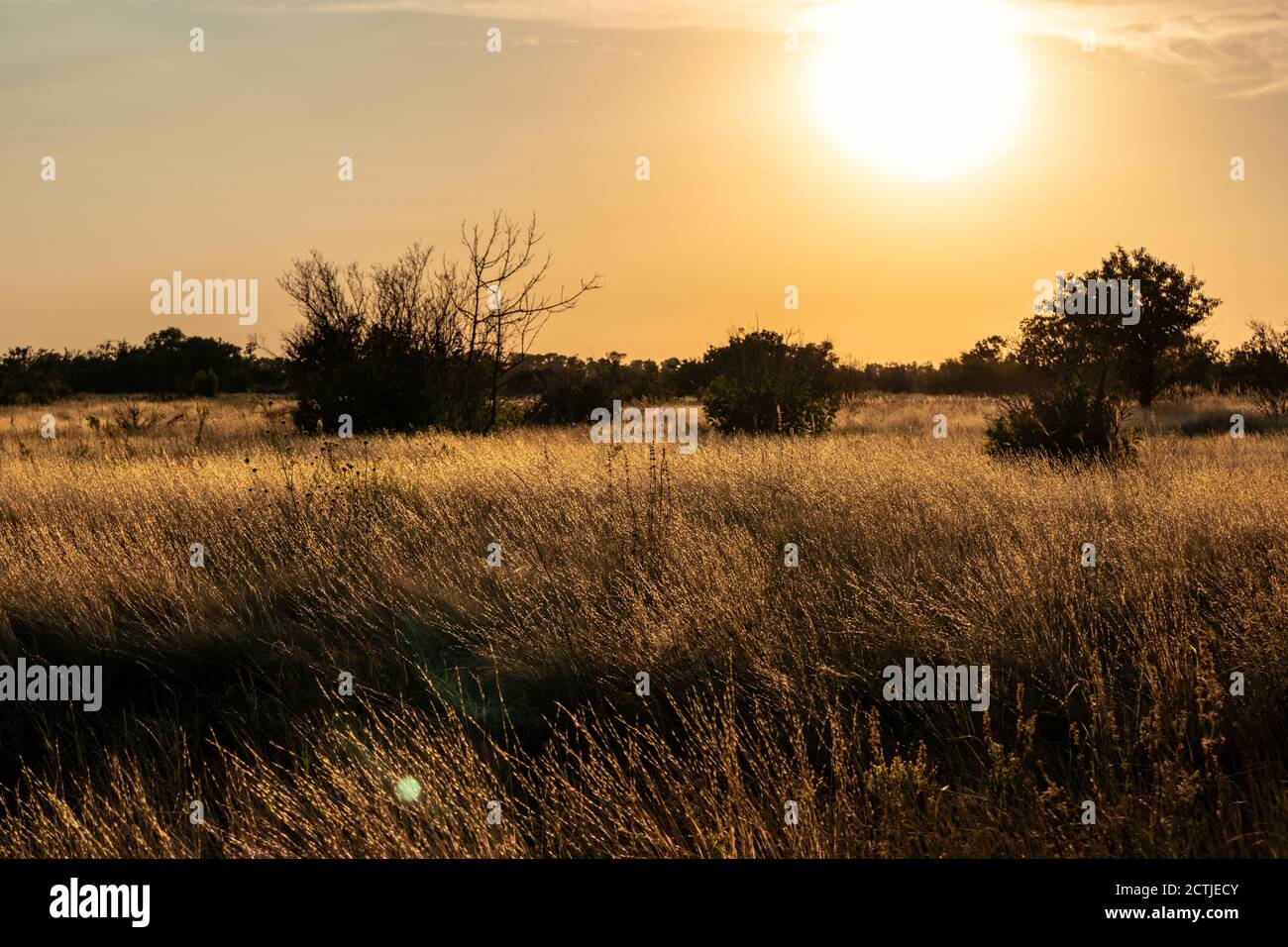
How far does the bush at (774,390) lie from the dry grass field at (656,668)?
388 inches

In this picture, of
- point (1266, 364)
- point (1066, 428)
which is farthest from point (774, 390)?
point (1266, 364)

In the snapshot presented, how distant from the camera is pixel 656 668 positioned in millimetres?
5250

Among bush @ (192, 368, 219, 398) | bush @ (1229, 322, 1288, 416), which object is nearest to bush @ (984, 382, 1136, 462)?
bush @ (1229, 322, 1288, 416)

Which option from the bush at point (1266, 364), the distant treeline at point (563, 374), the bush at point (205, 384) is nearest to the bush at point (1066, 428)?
the distant treeline at point (563, 374)

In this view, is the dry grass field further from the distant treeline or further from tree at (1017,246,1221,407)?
tree at (1017,246,1221,407)

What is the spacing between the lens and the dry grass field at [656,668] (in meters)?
3.77

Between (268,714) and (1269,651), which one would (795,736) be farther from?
(268,714)

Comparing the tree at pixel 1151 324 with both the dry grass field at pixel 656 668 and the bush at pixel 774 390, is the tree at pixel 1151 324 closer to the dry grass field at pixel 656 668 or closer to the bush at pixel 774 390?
the bush at pixel 774 390

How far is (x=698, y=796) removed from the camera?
4.02 m

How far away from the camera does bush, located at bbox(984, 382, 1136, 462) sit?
14.0 m

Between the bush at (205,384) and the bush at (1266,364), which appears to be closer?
the bush at (1266,364)

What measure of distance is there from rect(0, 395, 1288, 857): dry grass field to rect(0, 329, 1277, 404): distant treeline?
9943mm
